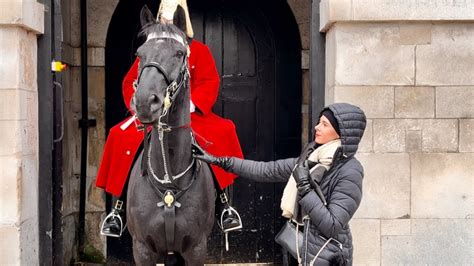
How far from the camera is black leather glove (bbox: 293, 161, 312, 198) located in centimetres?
362

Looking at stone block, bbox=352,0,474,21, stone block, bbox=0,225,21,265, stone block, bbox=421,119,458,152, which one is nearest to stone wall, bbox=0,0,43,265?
stone block, bbox=0,225,21,265

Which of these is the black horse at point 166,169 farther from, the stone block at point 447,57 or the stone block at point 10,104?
the stone block at point 447,57

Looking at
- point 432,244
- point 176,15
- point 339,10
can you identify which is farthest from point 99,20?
point 432,244

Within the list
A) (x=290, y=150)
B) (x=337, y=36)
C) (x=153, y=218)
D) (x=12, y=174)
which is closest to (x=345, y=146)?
(x=153, y=218)

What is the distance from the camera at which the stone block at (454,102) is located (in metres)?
5.52

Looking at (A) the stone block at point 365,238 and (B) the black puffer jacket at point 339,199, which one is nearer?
(B) the black puffer jacket at point 339,199

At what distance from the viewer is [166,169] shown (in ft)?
14.2

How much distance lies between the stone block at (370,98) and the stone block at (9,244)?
2.70 metres

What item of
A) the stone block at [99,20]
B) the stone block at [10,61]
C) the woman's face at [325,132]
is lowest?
the woman's face at [325,132]

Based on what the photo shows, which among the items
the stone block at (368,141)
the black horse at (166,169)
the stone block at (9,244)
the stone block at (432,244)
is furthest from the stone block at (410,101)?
the stone block at (9,244)

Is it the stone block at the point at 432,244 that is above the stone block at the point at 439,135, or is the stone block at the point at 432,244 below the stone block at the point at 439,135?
below

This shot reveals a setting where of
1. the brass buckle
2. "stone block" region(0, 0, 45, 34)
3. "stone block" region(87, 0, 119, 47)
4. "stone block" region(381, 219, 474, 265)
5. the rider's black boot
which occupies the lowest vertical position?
Result: "stone block" region(381, 219, 474, 265)

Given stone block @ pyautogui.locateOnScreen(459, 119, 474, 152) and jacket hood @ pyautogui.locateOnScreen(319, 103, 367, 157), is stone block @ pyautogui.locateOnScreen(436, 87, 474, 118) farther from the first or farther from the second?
jacket hood @ pyautogui.locateOnScreen(319, 103, 367, 157)

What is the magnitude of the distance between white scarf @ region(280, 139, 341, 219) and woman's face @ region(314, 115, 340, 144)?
25mm
